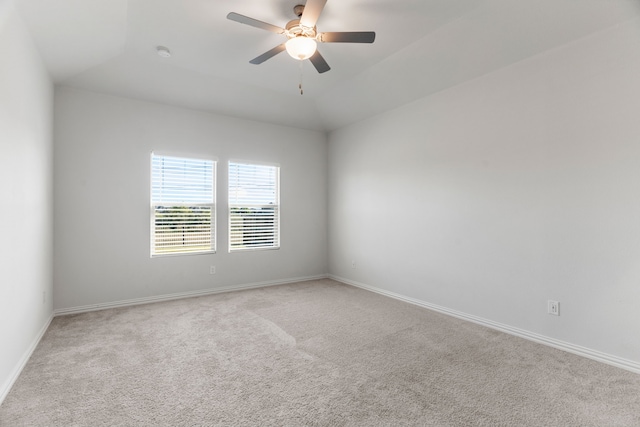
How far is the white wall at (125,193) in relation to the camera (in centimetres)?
368

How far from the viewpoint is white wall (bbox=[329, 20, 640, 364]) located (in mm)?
2482

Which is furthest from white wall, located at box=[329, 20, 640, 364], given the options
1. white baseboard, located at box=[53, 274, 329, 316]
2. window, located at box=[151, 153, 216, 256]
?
window, located at box=[151, 153, 216, 256]

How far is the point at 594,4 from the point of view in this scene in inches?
94.3

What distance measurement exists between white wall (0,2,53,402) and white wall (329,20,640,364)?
392 cm

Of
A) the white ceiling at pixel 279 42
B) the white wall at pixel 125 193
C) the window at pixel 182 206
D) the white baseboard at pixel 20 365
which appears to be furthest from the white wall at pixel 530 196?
the white baseboard at pixel 20 365

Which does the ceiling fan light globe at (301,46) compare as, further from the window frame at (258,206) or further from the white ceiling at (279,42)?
the window frame at (258,206)

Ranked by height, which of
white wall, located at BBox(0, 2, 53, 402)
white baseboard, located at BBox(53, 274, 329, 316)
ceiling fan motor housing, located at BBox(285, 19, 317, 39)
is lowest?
white baseboard, located at BBox(53, 274, 329, 316)

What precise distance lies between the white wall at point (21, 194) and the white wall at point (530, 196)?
392 centimetres

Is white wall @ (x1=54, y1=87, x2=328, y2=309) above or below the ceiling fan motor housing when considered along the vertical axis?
below

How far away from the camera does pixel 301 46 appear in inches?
96.9

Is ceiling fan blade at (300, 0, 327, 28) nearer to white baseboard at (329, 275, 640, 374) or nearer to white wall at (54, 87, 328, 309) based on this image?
white wall at (54, 87, 328, 309)

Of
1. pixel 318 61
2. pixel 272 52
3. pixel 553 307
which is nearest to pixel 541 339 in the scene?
pixel 553 307

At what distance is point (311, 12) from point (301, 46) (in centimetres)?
30

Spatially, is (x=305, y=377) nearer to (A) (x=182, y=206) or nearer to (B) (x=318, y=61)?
(B) (x=318, y=61)
